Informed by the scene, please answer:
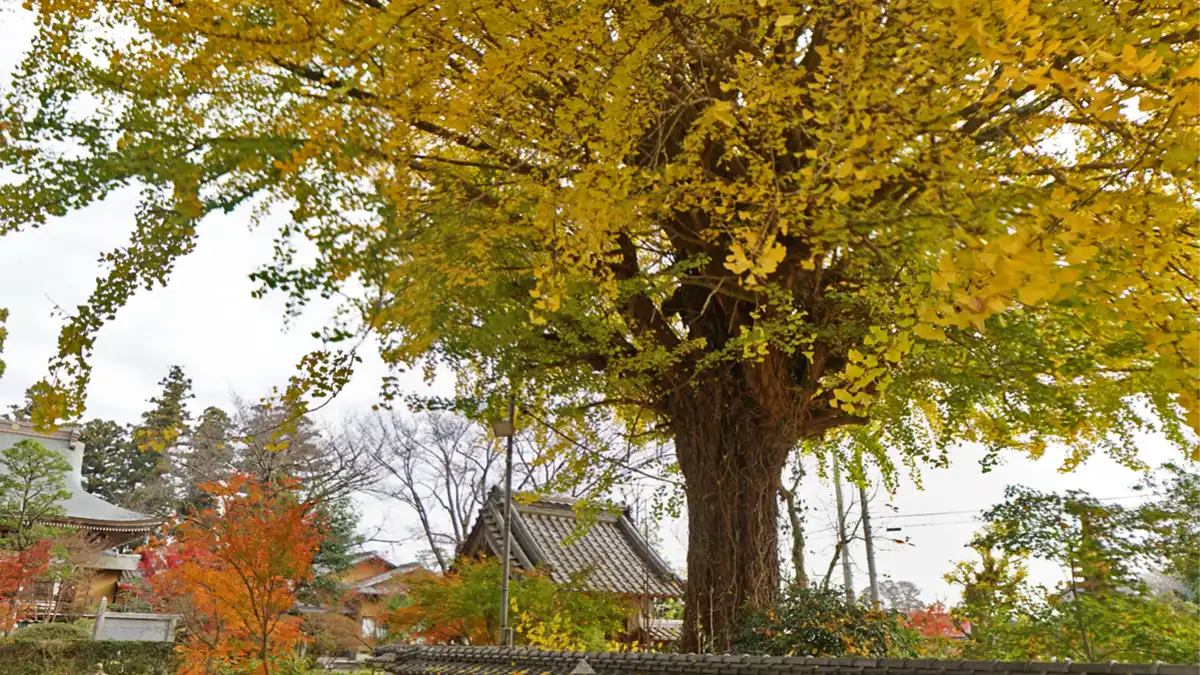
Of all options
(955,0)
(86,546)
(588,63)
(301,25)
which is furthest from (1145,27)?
(86,546)

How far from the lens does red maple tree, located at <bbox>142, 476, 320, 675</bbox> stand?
363 inches

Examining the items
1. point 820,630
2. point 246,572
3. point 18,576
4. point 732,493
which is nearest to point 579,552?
point 246,572

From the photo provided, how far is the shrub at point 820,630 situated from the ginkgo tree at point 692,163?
76.6 inches

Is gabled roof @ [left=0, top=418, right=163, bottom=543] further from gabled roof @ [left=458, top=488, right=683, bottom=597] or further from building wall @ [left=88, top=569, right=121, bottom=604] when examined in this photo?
gabled roof @ [left=458, top=488, right=683, bottom=597]

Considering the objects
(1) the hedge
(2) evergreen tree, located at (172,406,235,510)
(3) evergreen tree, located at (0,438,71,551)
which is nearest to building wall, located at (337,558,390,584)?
(2) evergreen tree, located at (172,406,235,510)

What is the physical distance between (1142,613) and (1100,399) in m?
1.52

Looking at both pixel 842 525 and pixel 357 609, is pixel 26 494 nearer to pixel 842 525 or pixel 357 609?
pixel 357 609

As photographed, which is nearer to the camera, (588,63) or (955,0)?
(955,0)

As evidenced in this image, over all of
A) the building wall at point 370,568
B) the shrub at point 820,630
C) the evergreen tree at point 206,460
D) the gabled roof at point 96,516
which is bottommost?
the shrub at point 820,630

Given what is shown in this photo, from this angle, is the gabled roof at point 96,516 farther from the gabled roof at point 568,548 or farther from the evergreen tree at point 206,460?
the gabled roof at point 568,548

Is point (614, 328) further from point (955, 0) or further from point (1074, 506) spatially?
point (955, 0)

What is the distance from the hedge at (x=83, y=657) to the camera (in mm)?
12531

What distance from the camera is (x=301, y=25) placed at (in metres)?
2.79

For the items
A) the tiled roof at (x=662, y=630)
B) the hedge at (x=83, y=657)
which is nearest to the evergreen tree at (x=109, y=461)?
the hedge at (x=83, y=657)
